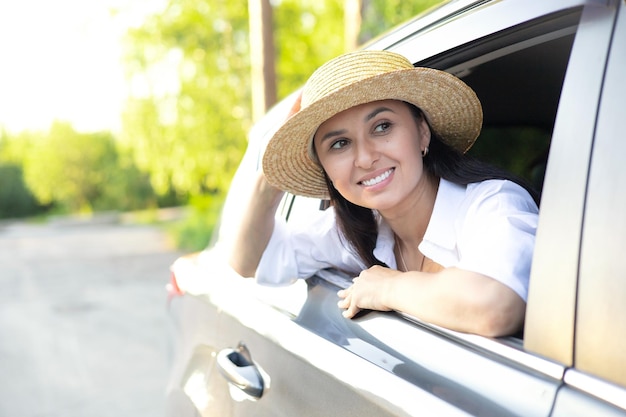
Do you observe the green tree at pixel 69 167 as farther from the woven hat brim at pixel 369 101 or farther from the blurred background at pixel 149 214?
the woven hat brim at pixel 369 101

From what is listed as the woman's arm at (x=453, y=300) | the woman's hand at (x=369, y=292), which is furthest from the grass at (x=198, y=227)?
the woman's arm at (x=453, y=300)

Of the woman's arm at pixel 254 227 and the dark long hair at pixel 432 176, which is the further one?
the woman's arm at pixel 254 227

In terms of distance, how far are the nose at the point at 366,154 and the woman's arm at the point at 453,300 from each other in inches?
13.1

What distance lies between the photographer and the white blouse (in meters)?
1.32

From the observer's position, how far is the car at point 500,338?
1.03 metres

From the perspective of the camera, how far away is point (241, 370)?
181 cm

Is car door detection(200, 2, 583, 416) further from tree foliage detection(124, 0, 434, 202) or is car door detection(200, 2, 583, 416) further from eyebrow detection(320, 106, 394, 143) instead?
tree foliage detection(124, 0, 434, 202)

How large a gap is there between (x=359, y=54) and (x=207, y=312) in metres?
0.94

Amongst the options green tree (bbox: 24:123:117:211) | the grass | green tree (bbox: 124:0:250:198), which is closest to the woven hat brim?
the grass

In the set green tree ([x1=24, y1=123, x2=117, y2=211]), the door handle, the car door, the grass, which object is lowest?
green tree ([x1=24, y1=123, x2=117, y2=211])

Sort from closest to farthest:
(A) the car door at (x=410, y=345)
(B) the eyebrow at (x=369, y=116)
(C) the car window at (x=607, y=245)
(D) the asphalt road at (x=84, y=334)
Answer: (C) the car window at (x=607, y=245) → (A) the car door at (x=410, y=345) → (B) the eyebrow at (x=369, y=116) → (D) the asphalt road at (x=84, y=334)

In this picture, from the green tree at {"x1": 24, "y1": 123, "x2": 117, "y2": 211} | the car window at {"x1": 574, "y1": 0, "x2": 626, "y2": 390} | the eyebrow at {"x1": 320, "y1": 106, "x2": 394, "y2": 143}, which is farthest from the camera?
the green tree at {"x1": 24, "y1": 123, "x2": 117, "y2": 211}

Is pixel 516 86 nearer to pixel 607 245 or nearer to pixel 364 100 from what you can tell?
pixel 364 100

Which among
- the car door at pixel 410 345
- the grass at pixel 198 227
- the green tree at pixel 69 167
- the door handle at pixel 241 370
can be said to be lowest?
the green tree at pixel 69 167
